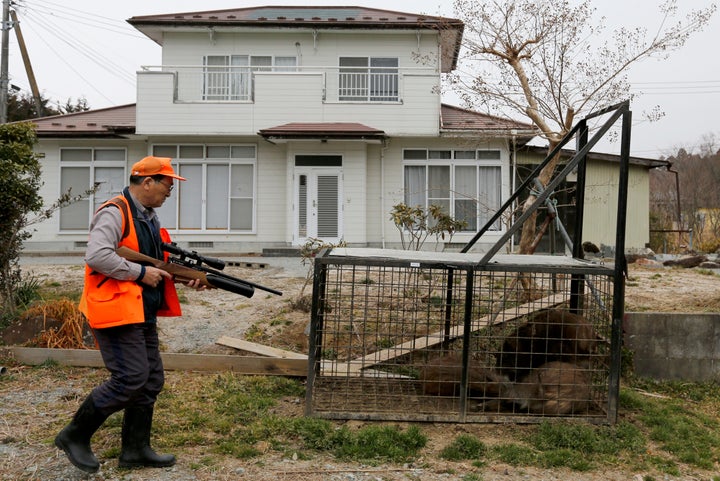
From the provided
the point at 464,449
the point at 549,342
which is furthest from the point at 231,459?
the point at 549,342

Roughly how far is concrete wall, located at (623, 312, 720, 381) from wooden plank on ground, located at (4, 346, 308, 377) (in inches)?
136

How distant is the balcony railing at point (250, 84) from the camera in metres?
19.4

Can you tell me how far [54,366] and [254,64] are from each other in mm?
15416

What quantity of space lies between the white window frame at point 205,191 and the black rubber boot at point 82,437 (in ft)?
50.3

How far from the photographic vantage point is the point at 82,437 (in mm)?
4145

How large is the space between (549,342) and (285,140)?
44.9 ft

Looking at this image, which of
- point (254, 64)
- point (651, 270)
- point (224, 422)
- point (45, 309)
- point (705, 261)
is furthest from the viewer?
point (254, 64)

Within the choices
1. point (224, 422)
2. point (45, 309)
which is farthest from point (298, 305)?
point (224, 422)

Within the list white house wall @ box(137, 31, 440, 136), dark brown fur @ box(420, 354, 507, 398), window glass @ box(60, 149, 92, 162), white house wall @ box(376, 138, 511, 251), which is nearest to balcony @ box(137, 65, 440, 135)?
white house wall @ box(137, 31, 440, 136)

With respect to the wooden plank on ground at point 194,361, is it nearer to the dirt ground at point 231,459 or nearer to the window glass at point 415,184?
the dirt ground at point 231,459

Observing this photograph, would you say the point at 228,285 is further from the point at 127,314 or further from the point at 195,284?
the point at 127,314

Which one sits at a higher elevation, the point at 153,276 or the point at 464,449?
Answer: the point at 153,276

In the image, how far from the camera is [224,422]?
516cm

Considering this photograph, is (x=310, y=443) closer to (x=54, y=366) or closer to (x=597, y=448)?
(x=597, y=448)
